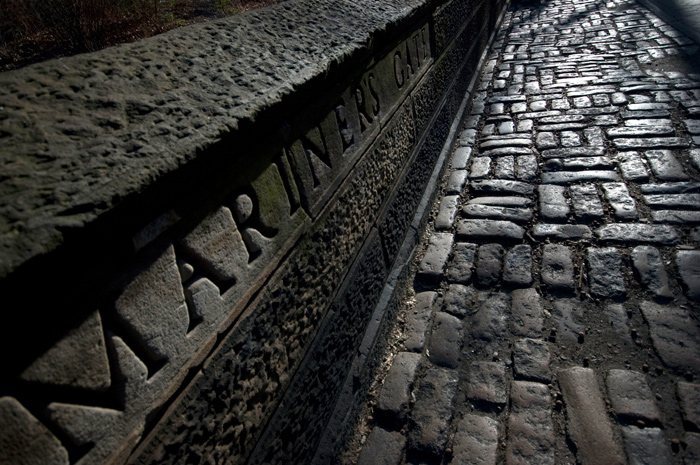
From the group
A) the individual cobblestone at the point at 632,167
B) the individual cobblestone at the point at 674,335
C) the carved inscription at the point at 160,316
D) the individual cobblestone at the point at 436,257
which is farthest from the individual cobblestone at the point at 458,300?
the individual cobblestone at the point at 632,167

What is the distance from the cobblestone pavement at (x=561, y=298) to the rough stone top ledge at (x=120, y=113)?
1435 mm

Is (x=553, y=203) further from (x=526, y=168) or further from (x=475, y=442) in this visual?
(x=475, y=442)

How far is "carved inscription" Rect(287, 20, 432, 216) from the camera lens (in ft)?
4.89

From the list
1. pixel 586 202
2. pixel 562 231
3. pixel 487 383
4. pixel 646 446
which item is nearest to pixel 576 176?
pixel 586 202

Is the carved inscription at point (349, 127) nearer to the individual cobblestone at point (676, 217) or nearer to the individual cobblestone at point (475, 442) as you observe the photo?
the individual cobblestone at point (475, 442)

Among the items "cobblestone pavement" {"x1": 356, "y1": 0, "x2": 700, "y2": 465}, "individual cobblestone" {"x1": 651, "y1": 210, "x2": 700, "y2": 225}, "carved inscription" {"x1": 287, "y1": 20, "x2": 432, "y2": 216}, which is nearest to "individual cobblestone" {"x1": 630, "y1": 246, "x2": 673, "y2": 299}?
"cobblestone pavement" {"x1": 356, "y1": 0, "x2": 700, "y2": 465}

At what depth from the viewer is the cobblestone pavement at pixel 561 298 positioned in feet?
5.56

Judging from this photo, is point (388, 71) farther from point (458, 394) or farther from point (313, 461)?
point (313, 461)

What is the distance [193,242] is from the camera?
3.34 ft

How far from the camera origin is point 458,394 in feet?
6.22

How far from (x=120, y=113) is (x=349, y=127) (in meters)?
1.02

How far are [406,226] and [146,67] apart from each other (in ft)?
6.09

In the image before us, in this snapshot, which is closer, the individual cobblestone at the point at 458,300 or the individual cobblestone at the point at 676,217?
the individual cobblestone at the point at 458,300

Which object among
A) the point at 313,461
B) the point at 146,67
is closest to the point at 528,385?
the point at 313,461
